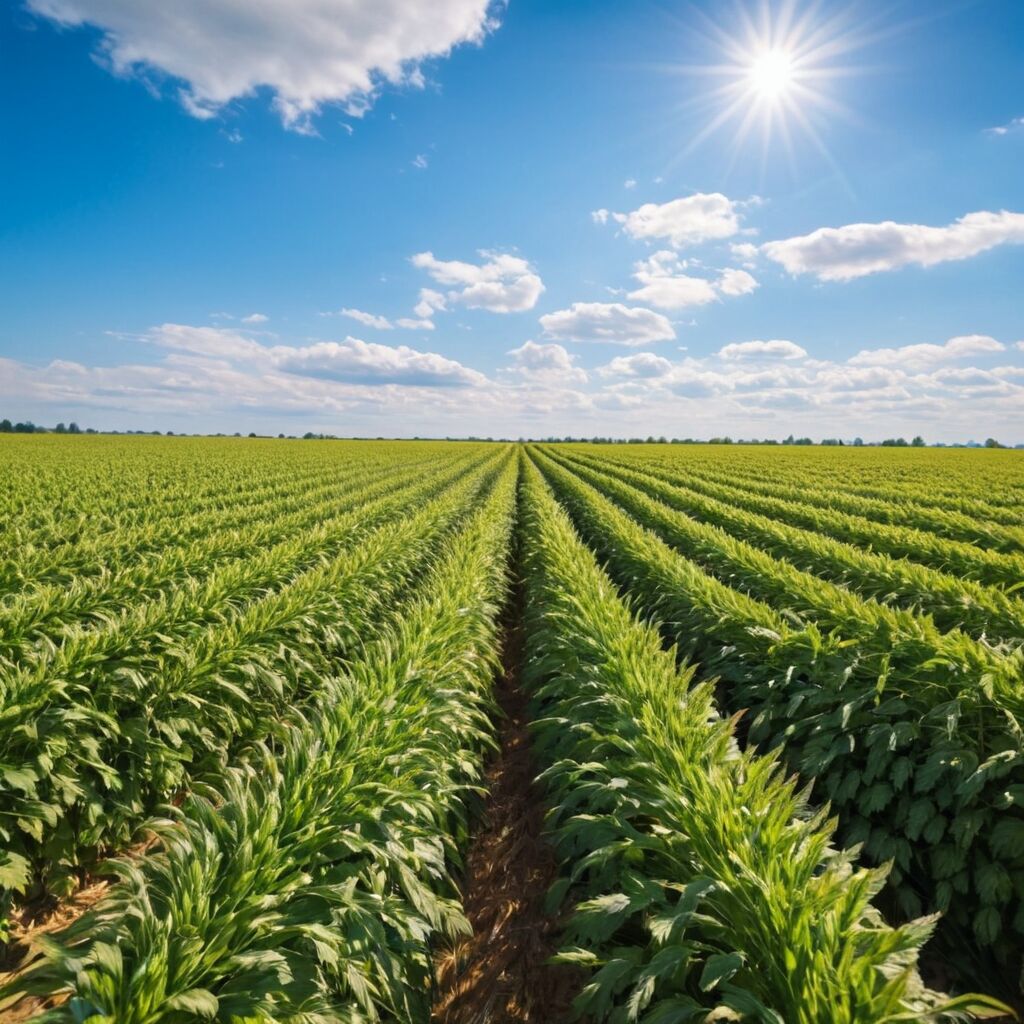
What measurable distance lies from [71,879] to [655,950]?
4.18 metres

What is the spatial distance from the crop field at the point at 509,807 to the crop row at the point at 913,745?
1.1 inches

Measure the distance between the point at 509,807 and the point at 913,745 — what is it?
3.38 m

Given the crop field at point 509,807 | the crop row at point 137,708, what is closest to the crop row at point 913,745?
the crop field at point 509,807

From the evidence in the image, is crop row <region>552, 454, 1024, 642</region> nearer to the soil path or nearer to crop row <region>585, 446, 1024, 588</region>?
crop row <region>585, 446, 1024, 588</region>

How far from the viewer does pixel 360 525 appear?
46.8 feet

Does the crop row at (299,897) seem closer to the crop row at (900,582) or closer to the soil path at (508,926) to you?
the soil path at (508,926)

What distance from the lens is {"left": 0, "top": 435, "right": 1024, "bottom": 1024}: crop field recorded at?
2.21 m

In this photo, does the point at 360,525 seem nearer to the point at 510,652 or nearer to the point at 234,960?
the point at 510,652

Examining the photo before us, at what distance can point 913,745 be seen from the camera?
424 cm

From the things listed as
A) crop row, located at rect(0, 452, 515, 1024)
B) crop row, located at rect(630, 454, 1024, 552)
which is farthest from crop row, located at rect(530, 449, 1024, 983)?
crop row, located at rect(630, 454, 1024, 552)

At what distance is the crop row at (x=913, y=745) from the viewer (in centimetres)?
355

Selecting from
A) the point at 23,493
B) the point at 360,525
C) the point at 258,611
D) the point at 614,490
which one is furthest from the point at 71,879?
the point at 614,490

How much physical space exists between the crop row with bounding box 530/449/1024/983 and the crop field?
27mm

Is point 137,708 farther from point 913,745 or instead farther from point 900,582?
point 900,582
